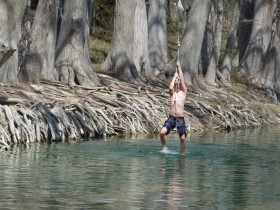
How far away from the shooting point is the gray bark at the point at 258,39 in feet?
149

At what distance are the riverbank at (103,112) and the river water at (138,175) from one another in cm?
68

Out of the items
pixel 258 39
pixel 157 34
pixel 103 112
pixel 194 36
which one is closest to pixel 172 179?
pixel 103 112

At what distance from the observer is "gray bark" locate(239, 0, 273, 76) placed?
45312 millimetres

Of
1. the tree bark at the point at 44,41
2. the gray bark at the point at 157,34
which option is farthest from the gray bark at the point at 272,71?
the tree bark at the point at 44,41

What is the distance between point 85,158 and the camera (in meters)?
20.5

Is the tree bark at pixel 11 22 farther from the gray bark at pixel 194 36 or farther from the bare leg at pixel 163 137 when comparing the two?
the gray bark at pixel 194 36

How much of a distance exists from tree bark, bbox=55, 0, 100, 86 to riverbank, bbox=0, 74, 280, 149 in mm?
792

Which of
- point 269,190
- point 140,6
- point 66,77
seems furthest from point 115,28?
point 269,190

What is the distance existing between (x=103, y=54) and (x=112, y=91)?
46.7 ft

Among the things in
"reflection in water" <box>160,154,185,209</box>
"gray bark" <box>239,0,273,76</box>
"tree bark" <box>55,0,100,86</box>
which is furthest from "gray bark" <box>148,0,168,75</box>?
"reflection in water" <box>160,154,185,209</box>

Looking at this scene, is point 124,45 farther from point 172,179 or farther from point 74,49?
point 172,179

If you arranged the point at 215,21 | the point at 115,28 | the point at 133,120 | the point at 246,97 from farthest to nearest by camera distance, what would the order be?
the point at 215,21 → the point at 246,97 → the point at 115,28 → the point at 133,120

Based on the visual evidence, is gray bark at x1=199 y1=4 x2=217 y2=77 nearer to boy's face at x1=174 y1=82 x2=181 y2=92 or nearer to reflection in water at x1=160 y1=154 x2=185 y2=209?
boy's face at x1=174 y1=82 x2=181 y2=92

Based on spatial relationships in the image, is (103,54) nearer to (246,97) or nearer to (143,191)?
(246,97)
